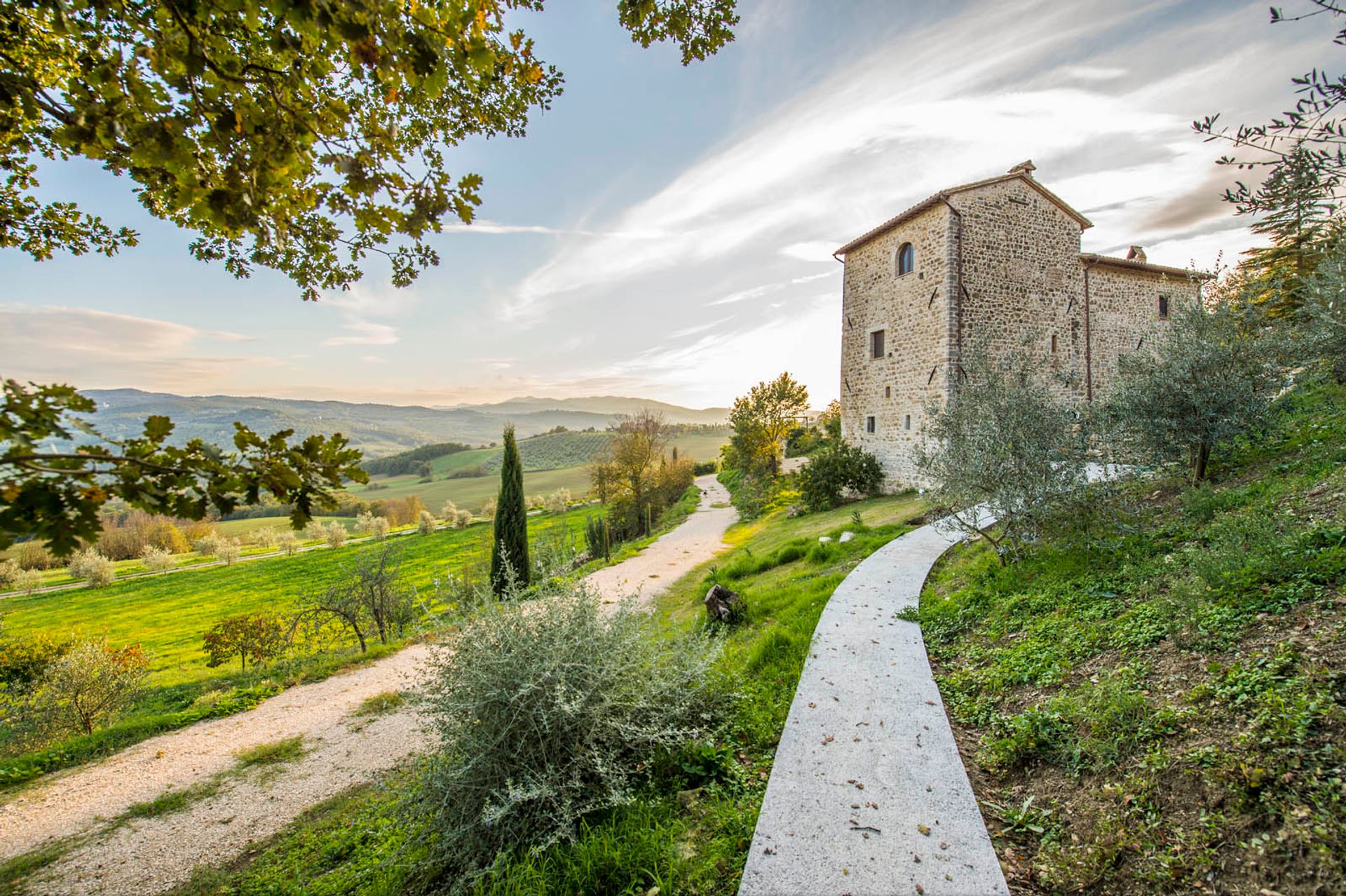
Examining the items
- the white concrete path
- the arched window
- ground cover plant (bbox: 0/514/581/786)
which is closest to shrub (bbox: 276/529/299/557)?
ground cover plant (bbox: 0/514/581/786)

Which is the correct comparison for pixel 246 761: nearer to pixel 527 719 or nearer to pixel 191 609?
pixel 527 719

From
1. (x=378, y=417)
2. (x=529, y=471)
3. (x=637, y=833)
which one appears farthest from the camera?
(x=378, y=417)

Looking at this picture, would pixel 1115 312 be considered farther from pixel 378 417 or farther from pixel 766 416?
pixel 378 417

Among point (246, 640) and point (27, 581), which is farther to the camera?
point (27, 581)

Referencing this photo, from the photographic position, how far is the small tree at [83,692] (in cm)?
781

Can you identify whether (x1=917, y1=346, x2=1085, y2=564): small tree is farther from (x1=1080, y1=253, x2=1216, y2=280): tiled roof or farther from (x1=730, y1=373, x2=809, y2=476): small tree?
(x1=730, y1=373, x2=809, y2=476): small tree

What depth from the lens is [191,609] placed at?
21203mm

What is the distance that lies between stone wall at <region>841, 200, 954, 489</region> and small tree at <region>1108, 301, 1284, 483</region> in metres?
6.13

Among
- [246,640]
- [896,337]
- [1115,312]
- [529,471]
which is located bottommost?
[246,640]

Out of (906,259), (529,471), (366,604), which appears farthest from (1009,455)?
(529,471)

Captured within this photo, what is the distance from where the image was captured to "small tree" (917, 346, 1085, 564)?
594cm

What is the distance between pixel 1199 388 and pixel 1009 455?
3177 mm

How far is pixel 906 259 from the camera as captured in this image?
1493cm

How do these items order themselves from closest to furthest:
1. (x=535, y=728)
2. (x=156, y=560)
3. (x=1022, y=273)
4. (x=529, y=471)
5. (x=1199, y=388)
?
(x=535, y=728) → (x=1199, y=388) → (x=1022, y=273) → (x=156, y=560) → (x=529, y=471)
